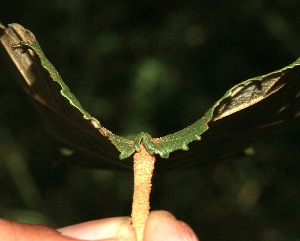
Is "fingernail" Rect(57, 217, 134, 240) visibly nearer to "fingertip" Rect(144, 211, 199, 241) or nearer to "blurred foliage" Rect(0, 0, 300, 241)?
"fingertip" Rect(144, 211, 199, 241)

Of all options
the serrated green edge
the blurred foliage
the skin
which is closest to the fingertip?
the skin

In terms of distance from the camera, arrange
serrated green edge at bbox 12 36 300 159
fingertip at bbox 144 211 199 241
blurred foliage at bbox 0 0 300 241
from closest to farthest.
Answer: serrated green edge at bbox 12 36 300 159
fingertip at bbox 144 211 199 241
blurred foliage at bbox 0 0 300 241

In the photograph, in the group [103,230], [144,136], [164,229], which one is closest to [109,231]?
[103,230]

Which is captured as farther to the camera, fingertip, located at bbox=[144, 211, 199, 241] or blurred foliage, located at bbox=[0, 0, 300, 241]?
blurred foliage, located at bbox=[0, 0, 300, 241]

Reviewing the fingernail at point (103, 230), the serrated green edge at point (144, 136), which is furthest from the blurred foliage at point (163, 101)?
the serrated green edge at point (144, 136)

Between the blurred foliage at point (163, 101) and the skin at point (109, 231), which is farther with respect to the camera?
the blurred foliage at point (163, 101)

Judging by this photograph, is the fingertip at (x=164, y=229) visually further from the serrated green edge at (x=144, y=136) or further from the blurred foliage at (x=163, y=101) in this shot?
Result: the blurred foliage at (x=163, y=101)
